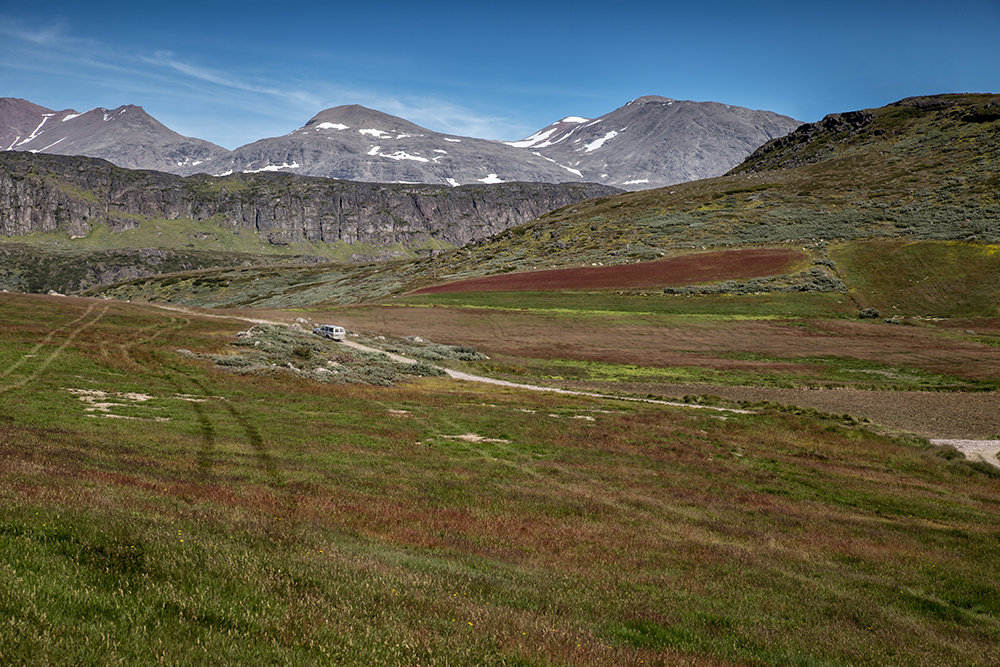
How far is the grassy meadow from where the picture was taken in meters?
7.46

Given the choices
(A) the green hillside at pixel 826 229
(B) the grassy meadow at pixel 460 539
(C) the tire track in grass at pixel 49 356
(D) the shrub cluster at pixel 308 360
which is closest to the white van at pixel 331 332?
(D) the shrub cluster at pixel 308 360

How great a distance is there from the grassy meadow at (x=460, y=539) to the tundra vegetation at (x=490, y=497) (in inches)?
2.9

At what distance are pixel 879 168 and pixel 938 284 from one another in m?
95.2

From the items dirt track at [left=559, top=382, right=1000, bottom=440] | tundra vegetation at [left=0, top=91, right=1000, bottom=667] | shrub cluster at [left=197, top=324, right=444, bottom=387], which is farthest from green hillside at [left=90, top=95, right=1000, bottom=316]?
shrub cluster at [left=197, top=324, right=444, bottom=387]

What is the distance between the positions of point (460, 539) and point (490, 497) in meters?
4.55

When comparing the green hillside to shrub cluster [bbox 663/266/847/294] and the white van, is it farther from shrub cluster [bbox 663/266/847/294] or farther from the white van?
the white van

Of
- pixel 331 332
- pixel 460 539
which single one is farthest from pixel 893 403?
pixel 331 332

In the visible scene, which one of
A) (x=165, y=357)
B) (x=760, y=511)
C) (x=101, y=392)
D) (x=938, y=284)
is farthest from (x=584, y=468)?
(x=938, y=284)

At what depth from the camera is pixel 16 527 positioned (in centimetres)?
891

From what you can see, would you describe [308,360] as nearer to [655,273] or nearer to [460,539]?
[460,539]

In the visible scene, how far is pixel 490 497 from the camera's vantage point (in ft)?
60.3

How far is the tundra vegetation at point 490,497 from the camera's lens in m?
7.89

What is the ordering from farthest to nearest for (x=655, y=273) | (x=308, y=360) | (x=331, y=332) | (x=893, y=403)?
1. (x=655, y=273)
2. (x=331, y=332)
3. (x=308, y=360)
4. (x=893, y=403)

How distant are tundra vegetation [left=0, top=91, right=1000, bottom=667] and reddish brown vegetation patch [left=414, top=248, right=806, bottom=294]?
107 ft
